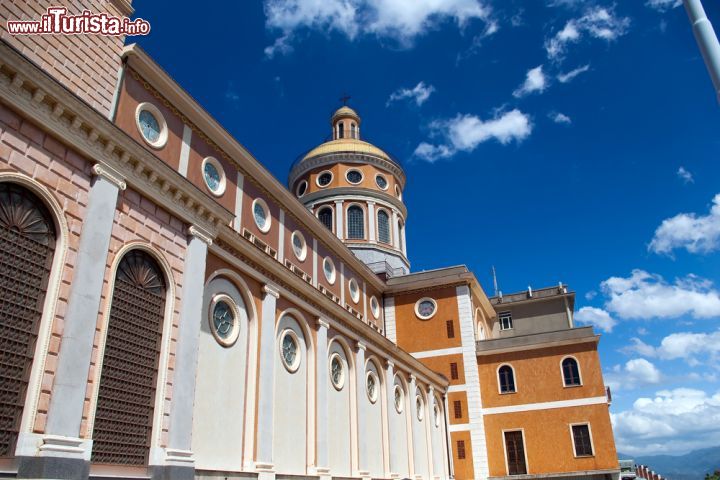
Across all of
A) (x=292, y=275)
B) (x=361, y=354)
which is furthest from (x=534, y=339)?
(x=292, y=275)

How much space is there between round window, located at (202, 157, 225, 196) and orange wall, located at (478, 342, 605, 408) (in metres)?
20.4

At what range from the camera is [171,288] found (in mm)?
14094

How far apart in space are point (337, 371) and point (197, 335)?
395 inches

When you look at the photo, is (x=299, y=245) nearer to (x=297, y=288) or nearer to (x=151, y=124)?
(x=297, y=288)

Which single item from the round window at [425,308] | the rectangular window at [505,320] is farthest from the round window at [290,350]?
the rectangular window at [505,320]

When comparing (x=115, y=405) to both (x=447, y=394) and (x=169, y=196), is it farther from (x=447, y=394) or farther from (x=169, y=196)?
(x=447, y=394)

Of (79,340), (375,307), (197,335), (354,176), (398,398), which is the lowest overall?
(79,340)

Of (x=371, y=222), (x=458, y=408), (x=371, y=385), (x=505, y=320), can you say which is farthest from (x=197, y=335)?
(x=505, y=320)

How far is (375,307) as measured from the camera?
3550 cm

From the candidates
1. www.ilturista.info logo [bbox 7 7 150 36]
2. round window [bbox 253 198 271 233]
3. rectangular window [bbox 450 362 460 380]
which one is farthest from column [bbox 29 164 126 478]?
rectangular window [bbox 450 362 460 380]

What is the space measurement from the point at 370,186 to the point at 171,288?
90.5ft

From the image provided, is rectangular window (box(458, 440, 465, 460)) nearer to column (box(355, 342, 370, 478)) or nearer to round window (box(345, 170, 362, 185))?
column (box(355, 342, 370, 478))

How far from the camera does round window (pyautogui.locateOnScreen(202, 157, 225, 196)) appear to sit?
19516 mm

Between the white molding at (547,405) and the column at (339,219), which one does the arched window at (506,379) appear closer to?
the white molding at (547,405)
